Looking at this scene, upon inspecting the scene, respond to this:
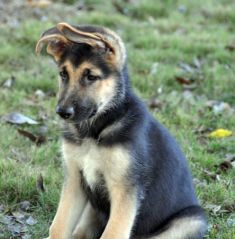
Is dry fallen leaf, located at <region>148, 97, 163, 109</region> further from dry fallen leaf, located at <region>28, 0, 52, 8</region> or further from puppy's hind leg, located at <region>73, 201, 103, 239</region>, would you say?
dry fallen leaf, located at <region>28, 0, 52, 8</region>

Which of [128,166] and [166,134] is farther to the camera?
[166,134]

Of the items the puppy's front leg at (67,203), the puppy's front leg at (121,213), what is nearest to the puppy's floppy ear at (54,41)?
the puppy's front leg at (67,203)

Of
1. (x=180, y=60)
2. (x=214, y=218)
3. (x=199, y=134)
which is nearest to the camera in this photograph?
(x=214, y=218)

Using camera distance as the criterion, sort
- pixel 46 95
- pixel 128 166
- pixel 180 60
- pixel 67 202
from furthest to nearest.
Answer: pixel 180 60
pixel 46 95
pixel 67 202
pixel 128 166

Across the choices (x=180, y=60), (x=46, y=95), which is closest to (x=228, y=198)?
(x=46, y=95)

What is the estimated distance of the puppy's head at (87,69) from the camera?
4.56 meters

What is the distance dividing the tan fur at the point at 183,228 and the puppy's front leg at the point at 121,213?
360 millimetres

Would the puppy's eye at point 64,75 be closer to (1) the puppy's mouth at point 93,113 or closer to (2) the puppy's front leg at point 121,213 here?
(1) the puppy's mouth at point 93,113

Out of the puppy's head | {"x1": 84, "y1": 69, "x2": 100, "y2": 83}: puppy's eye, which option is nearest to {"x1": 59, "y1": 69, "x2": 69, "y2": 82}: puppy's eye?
the puppy's head

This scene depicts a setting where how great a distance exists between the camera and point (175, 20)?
420 inches

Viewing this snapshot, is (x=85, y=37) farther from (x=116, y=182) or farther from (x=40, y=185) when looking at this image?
(x=40, y=185)

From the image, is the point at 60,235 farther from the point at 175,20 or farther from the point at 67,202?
the point at 175,20

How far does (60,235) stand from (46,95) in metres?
3.27

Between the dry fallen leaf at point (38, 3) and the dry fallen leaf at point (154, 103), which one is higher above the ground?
the dry fallen leaf at point (154, 103)
